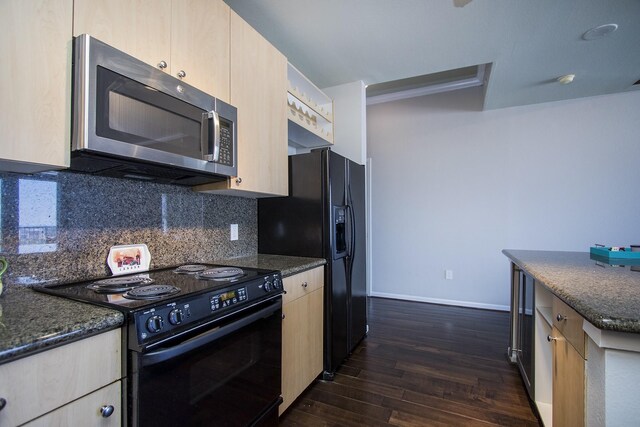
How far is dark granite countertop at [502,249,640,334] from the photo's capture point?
33.4 inches

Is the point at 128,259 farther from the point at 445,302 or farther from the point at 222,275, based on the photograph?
the point at 445,302

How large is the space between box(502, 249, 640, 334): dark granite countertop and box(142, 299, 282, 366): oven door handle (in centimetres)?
119

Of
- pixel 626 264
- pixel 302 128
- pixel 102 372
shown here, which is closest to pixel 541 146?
pixel 626 264

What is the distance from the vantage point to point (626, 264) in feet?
5.47

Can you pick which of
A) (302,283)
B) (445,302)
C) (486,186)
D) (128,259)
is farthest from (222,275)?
(486,186)

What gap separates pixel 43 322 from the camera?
80cm

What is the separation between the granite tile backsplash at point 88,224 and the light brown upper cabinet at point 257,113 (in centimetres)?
25

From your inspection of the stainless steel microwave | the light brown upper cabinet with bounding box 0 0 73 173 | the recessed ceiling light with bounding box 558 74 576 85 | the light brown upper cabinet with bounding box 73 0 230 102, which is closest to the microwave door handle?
the stainless steel microwave

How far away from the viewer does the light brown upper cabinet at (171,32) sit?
1.11m

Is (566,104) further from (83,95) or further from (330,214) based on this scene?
(83,95)

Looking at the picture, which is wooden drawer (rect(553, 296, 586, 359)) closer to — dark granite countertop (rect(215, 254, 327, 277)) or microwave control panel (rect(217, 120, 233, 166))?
dark granite countertop (rect(215, 254, 327, 277))

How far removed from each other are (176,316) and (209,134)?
2.89 ft

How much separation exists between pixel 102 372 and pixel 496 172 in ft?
13.5

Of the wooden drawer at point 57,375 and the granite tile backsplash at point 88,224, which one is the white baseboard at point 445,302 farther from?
the wooden drawer at point 57,375
